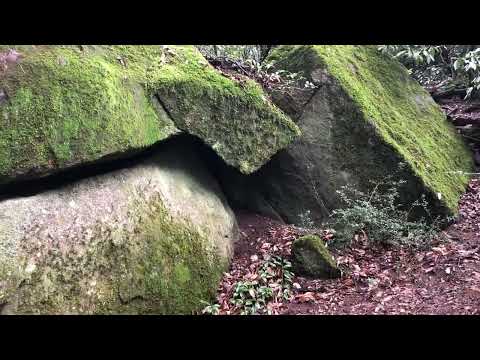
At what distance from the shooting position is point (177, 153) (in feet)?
20.3

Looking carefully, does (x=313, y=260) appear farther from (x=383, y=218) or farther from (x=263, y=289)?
(x=383, y=218)

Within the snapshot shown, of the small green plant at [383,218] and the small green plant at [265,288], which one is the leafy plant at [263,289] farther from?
the small green plant at [383,218]

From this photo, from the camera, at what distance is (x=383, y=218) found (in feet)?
20.6

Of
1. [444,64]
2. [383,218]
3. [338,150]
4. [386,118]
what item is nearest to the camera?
[383,218]

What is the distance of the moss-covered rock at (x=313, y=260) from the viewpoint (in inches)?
216

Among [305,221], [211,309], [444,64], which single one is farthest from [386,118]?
[444,64]

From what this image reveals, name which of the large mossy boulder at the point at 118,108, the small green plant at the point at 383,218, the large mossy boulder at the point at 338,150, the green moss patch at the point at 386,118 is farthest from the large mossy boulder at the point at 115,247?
the green moss patch at the point at 386,118

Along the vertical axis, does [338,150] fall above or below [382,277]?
above

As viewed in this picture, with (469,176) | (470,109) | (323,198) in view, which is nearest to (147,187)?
(323,198)

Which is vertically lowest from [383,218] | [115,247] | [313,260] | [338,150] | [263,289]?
[263,289]

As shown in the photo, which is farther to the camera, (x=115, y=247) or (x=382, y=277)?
(x=382, y=277)

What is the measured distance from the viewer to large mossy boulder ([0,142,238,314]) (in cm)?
402

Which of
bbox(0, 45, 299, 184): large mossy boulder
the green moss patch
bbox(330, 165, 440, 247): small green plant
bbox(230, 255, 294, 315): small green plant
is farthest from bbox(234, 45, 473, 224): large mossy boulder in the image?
bbox(230, 255, 294, 315): small green plant

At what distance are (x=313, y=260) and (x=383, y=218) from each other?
150 cm
